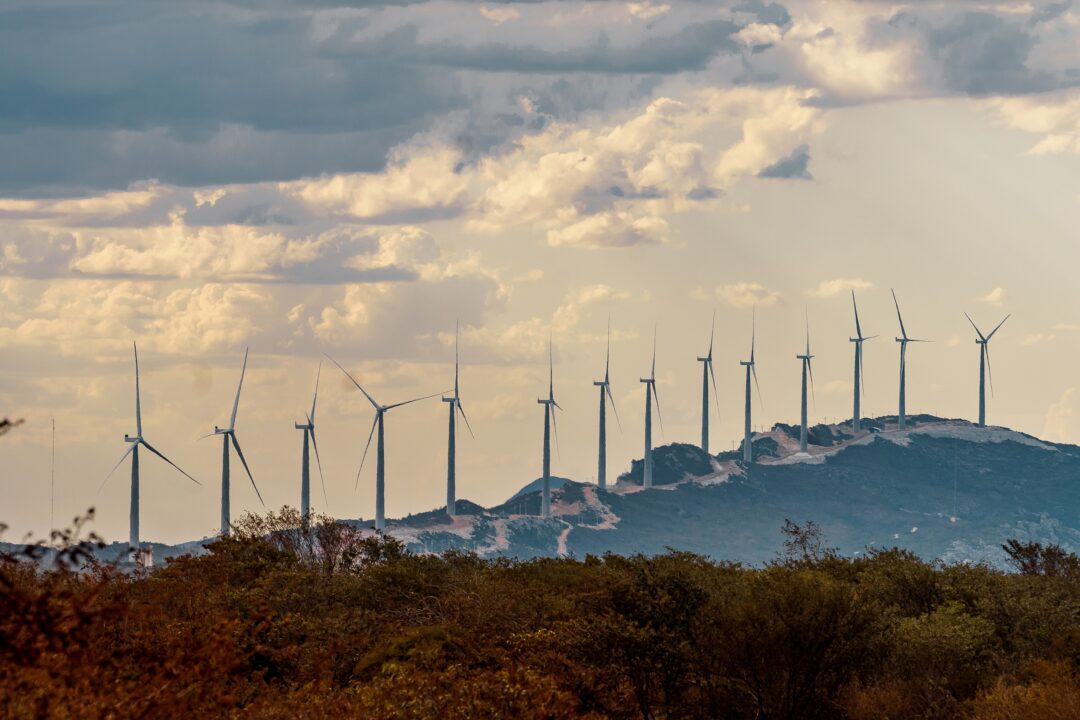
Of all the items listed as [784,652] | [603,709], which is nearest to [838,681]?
[784,652]

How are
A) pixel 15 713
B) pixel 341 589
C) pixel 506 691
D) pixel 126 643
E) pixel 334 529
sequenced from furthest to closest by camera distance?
pixel 334 529, pixel 341 589, pixel 126 643, pixel 506 691, pixel 15 713

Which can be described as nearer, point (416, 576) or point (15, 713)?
point (15, 713)

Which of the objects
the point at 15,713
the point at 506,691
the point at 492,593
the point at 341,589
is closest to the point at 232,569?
the point at 341,589

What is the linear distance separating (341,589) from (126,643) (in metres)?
34.2

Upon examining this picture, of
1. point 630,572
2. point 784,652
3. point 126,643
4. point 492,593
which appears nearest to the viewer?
point 126,643

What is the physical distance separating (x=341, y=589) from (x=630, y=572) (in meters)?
20.0

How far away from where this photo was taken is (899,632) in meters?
74.5

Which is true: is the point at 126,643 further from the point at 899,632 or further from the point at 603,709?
the point at 899,632

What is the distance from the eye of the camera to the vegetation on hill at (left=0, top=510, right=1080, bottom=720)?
56156 mm

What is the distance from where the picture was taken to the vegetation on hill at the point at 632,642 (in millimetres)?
56156

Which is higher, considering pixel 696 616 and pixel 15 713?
pixel 15 713

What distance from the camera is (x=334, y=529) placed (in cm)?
13538

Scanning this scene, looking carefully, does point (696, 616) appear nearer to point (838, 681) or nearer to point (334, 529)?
point (838, 681)

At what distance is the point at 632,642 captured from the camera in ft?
234
